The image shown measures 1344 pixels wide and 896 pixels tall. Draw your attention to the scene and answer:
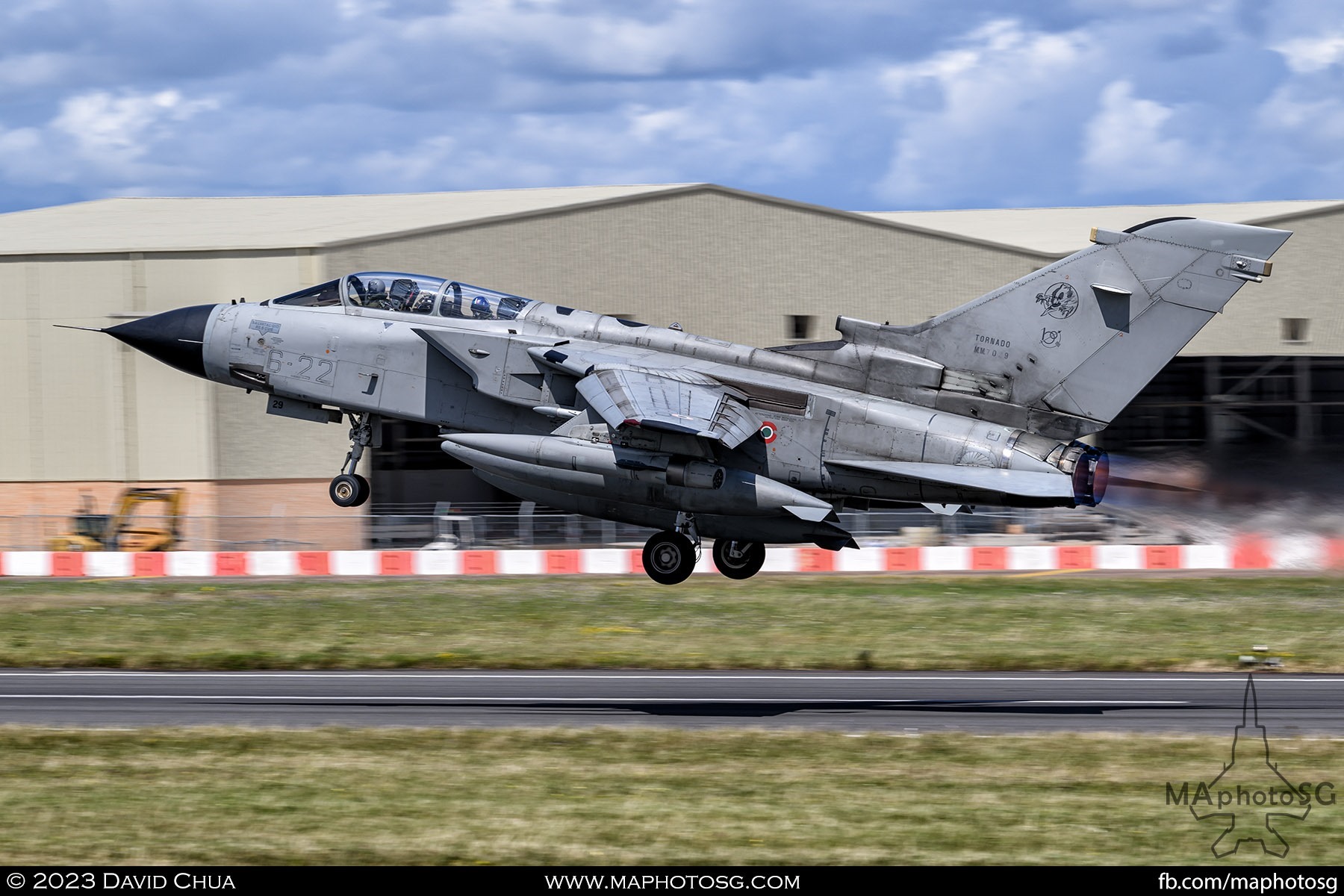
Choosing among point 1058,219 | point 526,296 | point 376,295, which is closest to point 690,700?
point 376,295

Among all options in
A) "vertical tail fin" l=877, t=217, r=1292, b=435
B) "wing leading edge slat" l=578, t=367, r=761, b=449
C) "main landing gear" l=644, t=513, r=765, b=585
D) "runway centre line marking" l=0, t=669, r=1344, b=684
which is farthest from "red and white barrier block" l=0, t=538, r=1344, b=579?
"vertical tail fin" l=877, t=217, r=1292, b=435

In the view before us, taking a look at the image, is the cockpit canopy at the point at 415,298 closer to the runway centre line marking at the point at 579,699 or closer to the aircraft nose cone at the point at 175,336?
the aircraft nose cone at the point at 175,336

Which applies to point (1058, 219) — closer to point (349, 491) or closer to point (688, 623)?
point (688, 623)

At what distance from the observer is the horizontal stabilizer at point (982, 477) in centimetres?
1664

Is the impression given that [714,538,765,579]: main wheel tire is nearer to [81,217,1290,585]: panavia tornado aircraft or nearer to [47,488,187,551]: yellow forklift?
[81,217,1290,585]: panavia tornado aircraft

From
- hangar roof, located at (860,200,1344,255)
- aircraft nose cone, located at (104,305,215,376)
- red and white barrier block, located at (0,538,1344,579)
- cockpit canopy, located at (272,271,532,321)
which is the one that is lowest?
red and white barrier block, located at (0,538,1344,579)

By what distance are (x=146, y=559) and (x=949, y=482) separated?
23988mm

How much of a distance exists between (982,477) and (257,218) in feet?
110

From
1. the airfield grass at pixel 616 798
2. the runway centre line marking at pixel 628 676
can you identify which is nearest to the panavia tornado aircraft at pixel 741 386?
the airfield grass at pixel 616 798

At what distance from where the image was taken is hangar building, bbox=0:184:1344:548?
40.1m

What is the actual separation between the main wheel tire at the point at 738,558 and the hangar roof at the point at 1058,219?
24064mm

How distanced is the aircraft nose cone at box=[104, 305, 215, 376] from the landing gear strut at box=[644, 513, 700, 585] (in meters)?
6.91

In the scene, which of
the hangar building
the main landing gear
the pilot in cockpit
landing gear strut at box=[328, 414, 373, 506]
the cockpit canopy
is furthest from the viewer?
the hangar building

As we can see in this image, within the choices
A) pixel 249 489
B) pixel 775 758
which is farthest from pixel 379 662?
pixel 249 489
